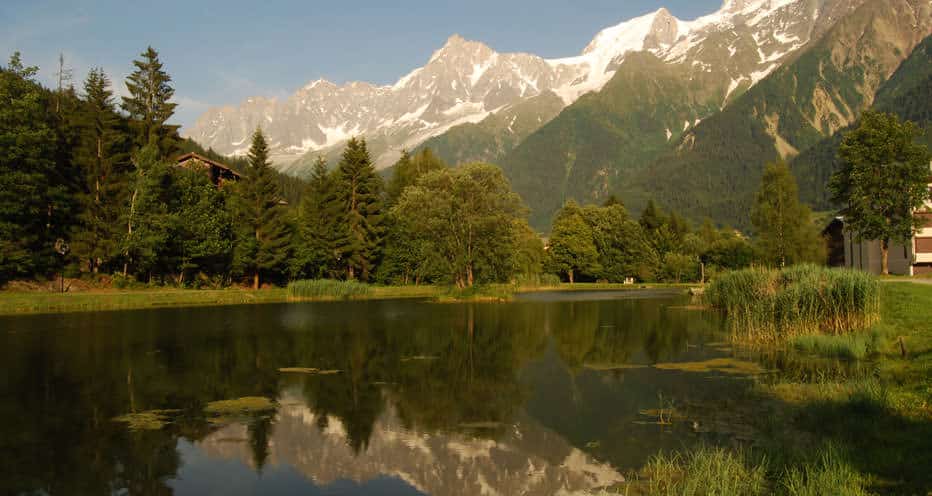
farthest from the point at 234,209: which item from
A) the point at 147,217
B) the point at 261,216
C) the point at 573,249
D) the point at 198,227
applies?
the point at 573,249

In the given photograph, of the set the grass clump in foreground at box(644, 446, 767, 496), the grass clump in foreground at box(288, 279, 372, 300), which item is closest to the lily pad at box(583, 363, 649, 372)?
the grass clump in foreground at box(644, 446, 767, 496)

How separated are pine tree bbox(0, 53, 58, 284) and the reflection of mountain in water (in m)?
54.3

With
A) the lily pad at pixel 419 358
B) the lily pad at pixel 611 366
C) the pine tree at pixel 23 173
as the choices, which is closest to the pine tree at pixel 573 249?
the pine tree at pixel 23 173

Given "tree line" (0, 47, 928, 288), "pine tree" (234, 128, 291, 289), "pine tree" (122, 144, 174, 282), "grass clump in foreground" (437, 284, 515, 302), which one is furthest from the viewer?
"pine tree" (234, 128, 291, 289)

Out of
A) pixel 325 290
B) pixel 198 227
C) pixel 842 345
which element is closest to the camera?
pixel 842 345

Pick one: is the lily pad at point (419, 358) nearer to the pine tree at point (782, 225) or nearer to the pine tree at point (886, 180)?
the pine tree at point (886, 180)

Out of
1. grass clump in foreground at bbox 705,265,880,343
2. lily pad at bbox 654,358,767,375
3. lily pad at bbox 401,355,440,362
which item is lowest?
lily pad at bbox 401,355,440,362

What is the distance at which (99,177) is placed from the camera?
68750 millimetres

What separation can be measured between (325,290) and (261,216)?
15.5 metres

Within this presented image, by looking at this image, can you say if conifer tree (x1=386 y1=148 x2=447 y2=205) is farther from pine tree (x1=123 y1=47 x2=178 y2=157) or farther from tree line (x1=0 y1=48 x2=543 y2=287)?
pine tree (x1=123 y1=47 x2=178 y2=157)

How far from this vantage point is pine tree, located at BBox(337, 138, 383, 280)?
8981 centimetres

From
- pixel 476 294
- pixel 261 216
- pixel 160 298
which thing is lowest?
pixel 160 298

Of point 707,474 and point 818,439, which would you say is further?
point 818,439

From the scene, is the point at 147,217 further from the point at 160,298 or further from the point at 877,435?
the point at 877,435
